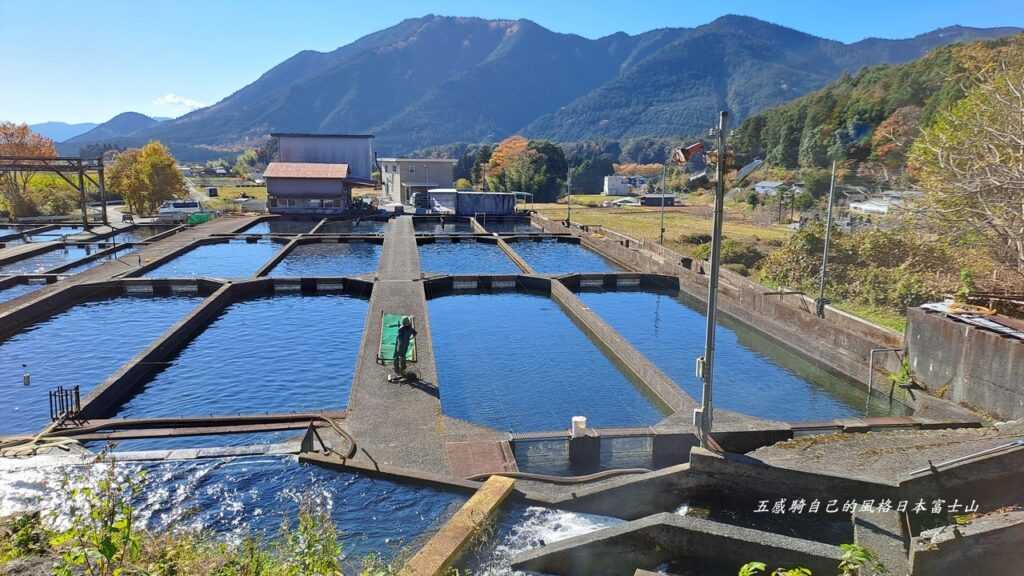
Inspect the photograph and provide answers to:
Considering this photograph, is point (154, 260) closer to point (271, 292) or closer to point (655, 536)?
point (271, 292)

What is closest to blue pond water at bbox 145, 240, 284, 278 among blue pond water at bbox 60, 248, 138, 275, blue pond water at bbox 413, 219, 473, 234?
blue pond water at bbox 60, 248, 138, 275

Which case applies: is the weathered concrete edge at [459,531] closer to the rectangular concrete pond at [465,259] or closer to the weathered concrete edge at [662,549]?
the weathered concrete edge at [662,549]

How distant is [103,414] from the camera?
12.9 metres

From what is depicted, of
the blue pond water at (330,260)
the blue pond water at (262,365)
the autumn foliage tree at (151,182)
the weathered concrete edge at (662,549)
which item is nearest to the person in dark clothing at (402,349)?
the blue pond water at (262,365)

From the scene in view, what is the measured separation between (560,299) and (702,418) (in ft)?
51.2

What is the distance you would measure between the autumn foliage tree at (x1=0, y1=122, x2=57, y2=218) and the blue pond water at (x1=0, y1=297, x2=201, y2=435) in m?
31.2

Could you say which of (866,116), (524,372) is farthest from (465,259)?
(866,116)

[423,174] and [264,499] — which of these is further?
[423,174]

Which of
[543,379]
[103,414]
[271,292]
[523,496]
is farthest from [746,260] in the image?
[103,414]

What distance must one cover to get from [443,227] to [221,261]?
18.8m

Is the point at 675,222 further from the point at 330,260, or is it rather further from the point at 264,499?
the point at 264,499

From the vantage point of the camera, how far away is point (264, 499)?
9.02 meters

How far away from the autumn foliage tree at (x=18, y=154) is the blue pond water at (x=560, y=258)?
3609cm

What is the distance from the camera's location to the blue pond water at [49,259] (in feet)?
91.1
